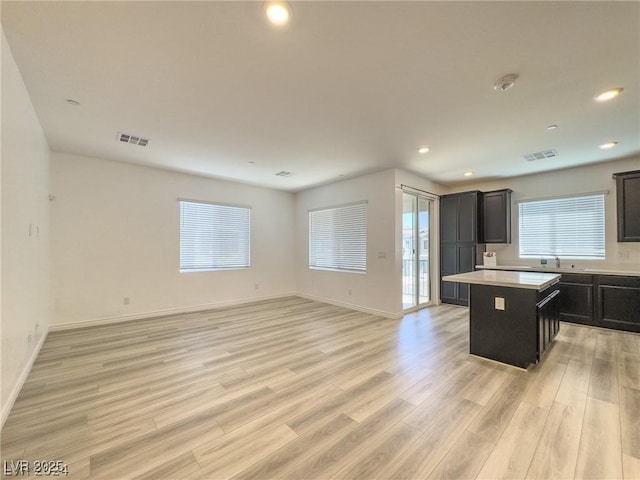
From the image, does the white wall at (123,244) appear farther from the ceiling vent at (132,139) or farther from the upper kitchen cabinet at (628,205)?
the upper kitchen cabinet at (628,205)

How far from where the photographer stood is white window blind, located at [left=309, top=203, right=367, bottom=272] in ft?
18.3

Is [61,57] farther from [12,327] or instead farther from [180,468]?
[180,468]

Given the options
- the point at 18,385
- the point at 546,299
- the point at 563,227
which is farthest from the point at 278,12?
Answer: the point at 563,227

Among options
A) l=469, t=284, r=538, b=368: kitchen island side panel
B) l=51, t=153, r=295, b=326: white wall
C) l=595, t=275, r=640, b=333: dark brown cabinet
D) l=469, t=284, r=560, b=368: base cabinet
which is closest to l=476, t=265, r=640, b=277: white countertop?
l=595, t=275, r=640, b=333: dark brown cabinet


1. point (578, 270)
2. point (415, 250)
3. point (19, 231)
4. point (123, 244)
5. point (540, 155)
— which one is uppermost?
point (540, 155)

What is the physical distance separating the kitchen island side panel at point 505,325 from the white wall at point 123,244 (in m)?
4.67

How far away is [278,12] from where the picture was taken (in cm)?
166

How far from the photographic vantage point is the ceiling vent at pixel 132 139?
3528 mm

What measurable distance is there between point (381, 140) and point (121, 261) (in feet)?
15.4

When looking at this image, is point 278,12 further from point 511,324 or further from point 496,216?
point 496,216

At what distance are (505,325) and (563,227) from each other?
11.1ft

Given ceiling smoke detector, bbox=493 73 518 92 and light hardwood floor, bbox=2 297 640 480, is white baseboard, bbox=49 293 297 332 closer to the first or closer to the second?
light hardwood floor, bbox=2 297 640 480

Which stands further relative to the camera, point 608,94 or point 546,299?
point 546,299

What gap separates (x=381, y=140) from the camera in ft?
12.0
